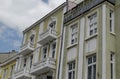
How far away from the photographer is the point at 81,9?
77.0 ft

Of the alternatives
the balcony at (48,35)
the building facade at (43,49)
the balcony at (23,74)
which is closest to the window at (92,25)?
the building facade at (43,49)

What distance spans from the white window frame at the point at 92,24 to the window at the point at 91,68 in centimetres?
216

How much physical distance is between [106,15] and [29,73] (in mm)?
11204

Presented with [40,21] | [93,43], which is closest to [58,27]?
[40,21]

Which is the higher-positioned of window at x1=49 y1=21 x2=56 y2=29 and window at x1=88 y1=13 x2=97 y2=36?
window at x1=49 y1=21 x2=56 y2=29

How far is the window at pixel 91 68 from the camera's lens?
19.7 metres

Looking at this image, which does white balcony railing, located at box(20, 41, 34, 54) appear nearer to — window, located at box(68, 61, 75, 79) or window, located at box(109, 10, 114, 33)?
window, located at box(68, 61, 75, 79)

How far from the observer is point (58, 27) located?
26984mm

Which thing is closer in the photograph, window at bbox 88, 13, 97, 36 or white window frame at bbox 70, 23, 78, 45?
window at bbox 88, 13, 97, 36

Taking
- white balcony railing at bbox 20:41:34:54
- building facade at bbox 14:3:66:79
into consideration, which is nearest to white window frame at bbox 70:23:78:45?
building facade at bbox 14:3:66:79

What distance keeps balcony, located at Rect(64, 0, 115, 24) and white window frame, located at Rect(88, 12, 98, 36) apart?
0.77 meters

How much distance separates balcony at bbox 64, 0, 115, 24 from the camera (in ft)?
72.5

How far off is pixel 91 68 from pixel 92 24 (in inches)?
157

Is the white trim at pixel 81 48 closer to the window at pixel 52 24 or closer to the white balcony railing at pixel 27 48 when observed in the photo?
the window at pixel 52 24
